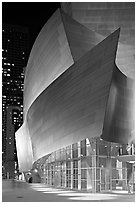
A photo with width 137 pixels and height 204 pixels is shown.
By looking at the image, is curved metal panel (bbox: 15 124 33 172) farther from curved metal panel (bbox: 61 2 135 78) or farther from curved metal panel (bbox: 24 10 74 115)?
curved metal panel (bbox: 61 2 135 78)

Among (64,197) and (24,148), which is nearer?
(64,197)

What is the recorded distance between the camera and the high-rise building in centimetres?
14156

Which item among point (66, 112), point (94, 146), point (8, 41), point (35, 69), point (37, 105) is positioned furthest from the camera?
point (8, 41)

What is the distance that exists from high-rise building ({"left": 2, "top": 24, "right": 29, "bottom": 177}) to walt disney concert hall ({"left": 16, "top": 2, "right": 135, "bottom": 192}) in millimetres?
85645

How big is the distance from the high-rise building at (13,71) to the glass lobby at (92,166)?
89.6 meters

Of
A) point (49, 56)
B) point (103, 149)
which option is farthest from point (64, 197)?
point (49, 56)

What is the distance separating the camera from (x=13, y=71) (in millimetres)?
168750

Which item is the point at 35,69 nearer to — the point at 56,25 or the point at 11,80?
the point at 56,25

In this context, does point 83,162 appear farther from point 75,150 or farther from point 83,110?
point 83,110

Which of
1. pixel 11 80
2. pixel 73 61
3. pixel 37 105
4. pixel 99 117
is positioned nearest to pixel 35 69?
pixel 37 105

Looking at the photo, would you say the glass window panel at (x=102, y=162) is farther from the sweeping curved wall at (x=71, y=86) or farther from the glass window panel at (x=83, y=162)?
the sweeping curved wall at (x=71, y=86)

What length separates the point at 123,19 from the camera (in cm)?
3834

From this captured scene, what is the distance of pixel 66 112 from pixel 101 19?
1612 cm

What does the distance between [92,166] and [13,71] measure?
489ft
